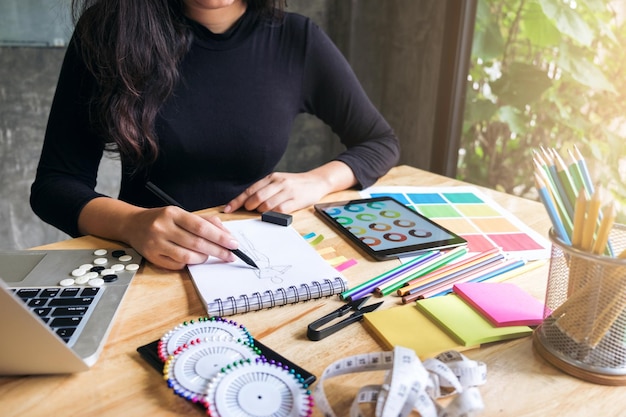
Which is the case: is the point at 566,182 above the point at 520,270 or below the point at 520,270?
above

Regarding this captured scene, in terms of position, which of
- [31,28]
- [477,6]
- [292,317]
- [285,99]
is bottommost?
[292,317]

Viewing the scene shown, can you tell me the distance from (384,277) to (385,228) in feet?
0.55

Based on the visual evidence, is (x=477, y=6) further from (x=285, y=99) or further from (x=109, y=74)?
(x=109, y=74)

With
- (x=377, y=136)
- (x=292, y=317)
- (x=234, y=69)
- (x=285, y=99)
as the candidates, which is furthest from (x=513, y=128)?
(x=292, y=317)

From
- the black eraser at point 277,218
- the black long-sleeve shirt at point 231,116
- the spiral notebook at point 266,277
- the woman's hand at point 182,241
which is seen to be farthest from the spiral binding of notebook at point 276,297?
the black long-sleeve shirt at point 231,116

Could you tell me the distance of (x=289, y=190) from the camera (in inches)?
37.8

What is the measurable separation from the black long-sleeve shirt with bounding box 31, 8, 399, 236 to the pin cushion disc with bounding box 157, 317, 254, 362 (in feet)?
1.71

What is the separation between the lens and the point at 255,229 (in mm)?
856

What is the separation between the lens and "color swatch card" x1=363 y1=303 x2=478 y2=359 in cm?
55

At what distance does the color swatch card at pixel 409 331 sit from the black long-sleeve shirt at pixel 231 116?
1.63 feet

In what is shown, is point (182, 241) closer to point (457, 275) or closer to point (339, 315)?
point (339, 315)

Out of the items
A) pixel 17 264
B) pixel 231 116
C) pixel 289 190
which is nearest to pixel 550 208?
pixel 289 190

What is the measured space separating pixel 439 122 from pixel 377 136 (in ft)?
2.76

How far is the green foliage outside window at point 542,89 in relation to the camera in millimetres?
1573
